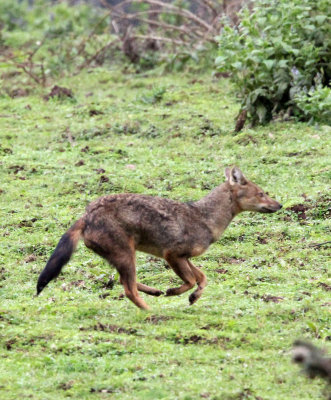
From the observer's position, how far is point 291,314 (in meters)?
6.88

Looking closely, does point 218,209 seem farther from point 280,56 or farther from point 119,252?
point 280,56

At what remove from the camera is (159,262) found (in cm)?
891

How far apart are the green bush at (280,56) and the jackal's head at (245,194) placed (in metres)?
4.91

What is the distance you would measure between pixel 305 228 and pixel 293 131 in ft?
12.0

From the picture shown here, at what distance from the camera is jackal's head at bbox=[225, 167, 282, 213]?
26.3 feet

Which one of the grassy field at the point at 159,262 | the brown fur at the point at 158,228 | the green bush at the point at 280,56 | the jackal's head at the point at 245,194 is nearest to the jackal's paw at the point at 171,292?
the brown fur at the point at 158,228

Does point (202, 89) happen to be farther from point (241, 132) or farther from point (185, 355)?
point (185, 355)

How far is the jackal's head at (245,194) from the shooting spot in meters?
8.01

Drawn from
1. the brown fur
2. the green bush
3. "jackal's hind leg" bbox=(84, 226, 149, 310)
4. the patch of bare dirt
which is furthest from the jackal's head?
the green bush

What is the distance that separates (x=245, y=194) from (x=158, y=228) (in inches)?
45.2

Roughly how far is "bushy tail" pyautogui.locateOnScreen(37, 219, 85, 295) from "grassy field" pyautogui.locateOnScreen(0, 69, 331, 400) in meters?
0.38

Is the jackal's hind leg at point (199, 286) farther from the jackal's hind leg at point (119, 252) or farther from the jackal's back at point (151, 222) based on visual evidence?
the jackal's hind leg at point (119, 252)

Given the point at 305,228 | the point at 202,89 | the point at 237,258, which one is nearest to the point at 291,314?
the point at 237,258

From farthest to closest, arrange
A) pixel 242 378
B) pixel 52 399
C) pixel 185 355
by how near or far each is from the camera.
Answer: pixel 185 355 < pixel 242 378 < pixel 52 399
